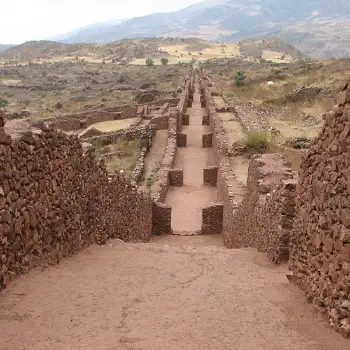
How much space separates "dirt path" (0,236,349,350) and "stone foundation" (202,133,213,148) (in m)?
19.8

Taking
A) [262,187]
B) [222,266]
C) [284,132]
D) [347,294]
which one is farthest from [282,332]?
[284,132]

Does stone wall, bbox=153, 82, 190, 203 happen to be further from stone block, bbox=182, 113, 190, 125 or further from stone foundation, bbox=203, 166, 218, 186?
stone foundation, bbox=203, 166, 218, 186

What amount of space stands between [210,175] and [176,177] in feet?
4.98

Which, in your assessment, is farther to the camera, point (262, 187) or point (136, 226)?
point (136, 226)

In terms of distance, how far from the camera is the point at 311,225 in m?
5.44

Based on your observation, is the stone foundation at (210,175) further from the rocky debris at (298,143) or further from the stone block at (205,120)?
the stone block at (205,120)

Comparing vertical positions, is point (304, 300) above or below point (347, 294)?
below

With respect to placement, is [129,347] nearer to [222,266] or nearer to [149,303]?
[149,303]

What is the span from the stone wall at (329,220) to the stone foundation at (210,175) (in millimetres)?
13893

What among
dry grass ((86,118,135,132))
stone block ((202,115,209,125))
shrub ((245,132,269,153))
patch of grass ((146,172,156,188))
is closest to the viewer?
patch of grass ((146,172,156,188))

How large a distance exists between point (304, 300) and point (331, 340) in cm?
107

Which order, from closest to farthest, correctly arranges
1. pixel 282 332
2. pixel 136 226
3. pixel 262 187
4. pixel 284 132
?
pixel 282 332
pixel 262 187
pixel 136 226
pixel 284 132

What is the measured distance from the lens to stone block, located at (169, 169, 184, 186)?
763 inches

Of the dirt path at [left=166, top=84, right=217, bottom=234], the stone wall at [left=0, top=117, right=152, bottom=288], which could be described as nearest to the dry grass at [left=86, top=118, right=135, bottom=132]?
the dirt path at [left=166, top=84, right=217, bottom=234]
